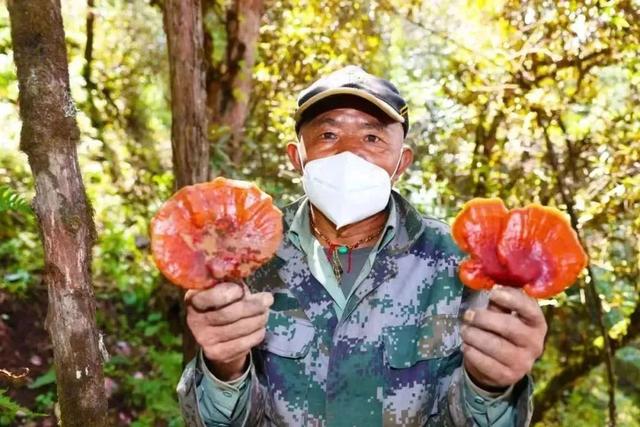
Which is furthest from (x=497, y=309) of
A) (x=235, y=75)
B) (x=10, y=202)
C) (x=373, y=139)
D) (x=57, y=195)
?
(x=235, y=75)

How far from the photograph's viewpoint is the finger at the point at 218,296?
6.31ft

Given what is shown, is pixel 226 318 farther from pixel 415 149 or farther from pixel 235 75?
pixel 415 149

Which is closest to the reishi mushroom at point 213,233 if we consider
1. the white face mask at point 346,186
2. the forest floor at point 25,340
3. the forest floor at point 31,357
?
the white face mask at point 346,186

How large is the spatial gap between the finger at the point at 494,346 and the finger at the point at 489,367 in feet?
0.05

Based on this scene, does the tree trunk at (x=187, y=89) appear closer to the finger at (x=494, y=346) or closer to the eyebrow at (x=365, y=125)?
the eyebrow at (x=365, y=125)

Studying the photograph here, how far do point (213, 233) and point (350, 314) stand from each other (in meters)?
0.79

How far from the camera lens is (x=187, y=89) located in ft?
14.5

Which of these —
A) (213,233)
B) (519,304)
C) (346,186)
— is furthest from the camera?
(346,186)

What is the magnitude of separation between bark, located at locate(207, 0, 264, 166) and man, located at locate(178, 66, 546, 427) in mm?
3600

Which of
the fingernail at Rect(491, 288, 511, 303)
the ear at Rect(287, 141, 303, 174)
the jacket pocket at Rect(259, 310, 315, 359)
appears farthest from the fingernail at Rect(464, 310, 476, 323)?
the ear at Rect(287, 141, 303, 174)

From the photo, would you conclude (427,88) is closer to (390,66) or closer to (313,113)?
(390,66)

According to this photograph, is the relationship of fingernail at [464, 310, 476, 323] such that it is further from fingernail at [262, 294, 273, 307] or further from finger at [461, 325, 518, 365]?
fingernail at [262, 294, 273, 307]

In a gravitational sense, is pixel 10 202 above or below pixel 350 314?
above

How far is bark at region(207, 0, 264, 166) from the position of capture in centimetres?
626
